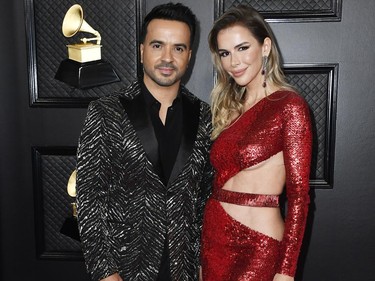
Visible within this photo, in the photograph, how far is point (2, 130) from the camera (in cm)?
279

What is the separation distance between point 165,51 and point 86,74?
2.44 ft

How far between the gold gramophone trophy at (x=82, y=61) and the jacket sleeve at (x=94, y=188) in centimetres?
67

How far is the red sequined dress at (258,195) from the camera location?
1808 millimetres

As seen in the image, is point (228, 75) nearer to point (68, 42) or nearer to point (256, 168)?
point (256, 168)

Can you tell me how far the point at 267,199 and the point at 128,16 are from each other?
4.33ft

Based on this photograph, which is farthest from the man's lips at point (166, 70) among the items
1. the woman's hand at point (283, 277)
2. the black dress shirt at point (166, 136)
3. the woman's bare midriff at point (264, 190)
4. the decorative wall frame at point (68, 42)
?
the woman's hand at point (283, 277)

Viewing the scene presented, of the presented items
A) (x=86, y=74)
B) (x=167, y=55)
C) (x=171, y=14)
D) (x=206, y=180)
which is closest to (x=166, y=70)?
(x=167, y=55)

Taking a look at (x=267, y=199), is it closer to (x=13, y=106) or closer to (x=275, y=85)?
(x=275, y=85)

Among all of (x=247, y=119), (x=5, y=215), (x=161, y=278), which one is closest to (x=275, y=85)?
(x=247, y=119)

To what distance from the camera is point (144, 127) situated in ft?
6.67

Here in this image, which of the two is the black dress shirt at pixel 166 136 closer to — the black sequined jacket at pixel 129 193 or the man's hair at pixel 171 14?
the black sequined jacket at pixel 129 193

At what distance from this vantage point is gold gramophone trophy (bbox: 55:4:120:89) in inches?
102

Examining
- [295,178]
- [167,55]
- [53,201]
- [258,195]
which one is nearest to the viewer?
[295,178]

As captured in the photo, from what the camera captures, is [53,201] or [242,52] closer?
[242,52]
